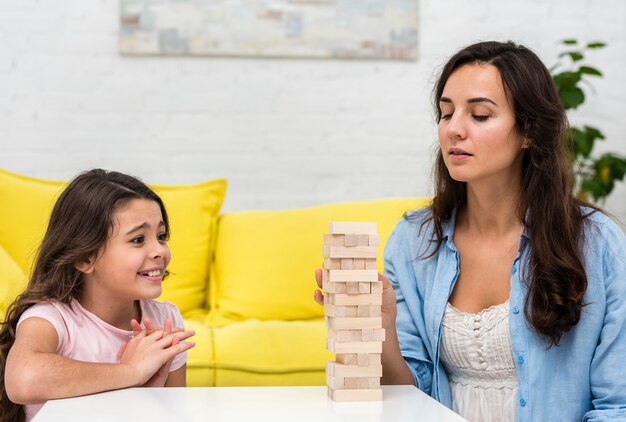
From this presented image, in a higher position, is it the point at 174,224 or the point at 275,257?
the point at 174,224

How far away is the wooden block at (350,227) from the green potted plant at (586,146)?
230cm

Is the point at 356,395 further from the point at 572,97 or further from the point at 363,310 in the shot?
the point at 572,97

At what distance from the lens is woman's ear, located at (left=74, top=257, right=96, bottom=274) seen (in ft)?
5.78

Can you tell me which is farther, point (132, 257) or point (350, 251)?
point (132, 257)

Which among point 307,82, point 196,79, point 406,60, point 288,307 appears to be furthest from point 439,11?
point 288,307

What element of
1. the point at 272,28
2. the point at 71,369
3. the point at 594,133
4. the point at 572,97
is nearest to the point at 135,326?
the point at 71,369

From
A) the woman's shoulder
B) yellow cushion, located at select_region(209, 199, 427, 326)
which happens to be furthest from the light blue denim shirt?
yellow cushion, located at select_region(209, 199, 427, 326)

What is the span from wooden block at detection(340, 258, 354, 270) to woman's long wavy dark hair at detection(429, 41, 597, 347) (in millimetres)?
493

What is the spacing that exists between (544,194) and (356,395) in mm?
696

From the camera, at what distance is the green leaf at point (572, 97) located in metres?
3.46

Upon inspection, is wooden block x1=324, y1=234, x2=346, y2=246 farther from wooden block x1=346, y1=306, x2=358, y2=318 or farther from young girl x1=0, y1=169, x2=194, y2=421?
young girl x1=0, y1=169, x2=194, y2=421

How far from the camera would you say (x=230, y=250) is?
3064 mm

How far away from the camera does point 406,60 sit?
3.75 meters

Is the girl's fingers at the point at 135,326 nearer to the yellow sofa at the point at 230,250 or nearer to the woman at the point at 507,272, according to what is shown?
the woman at the point at 507,272
